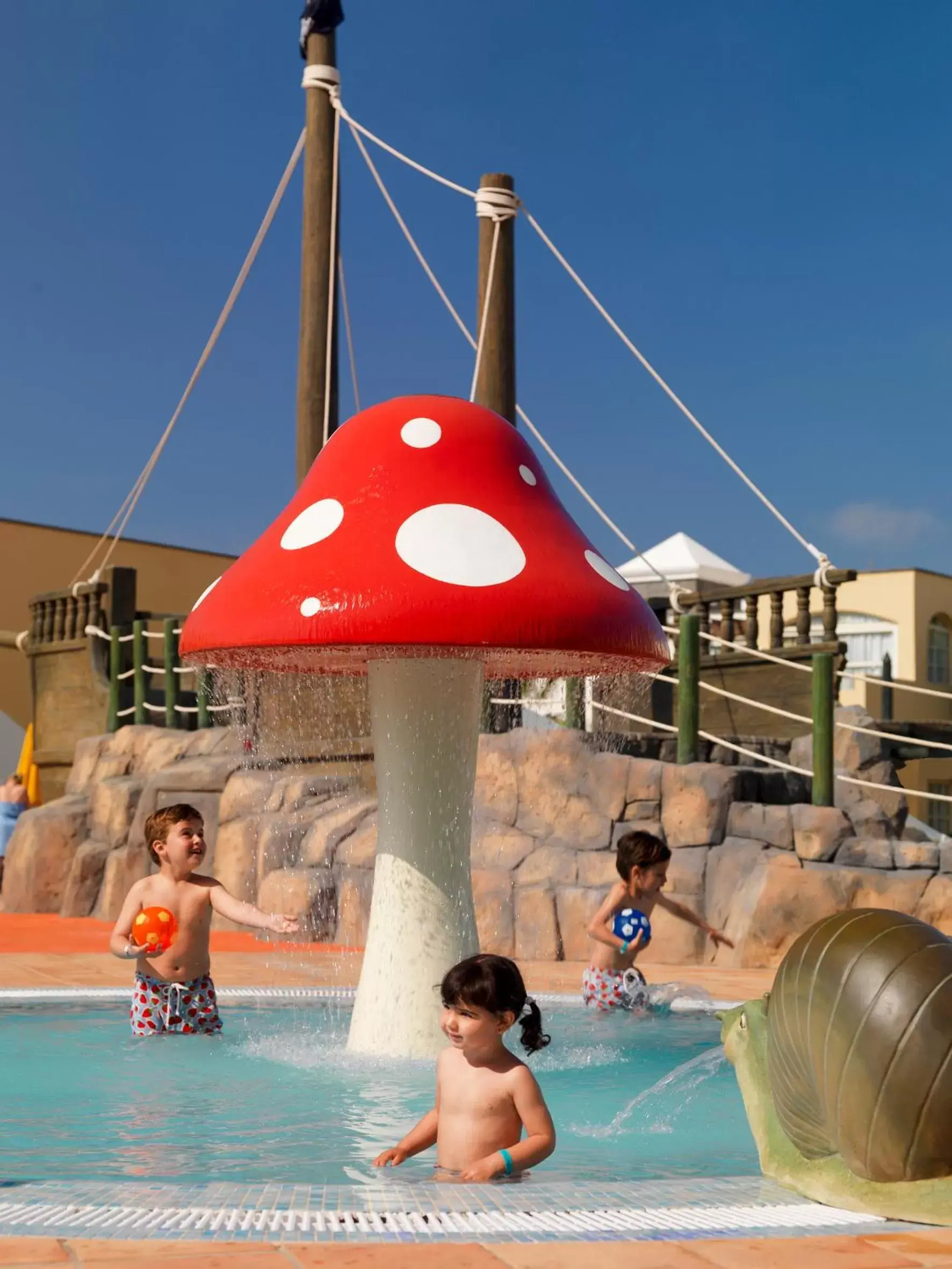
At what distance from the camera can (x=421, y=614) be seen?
517 cm

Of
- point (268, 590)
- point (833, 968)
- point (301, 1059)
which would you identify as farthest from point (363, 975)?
point (833, 968)

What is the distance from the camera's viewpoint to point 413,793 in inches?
234

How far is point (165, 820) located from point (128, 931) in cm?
Answer: 49

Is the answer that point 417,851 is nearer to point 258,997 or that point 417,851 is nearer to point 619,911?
point 619,911

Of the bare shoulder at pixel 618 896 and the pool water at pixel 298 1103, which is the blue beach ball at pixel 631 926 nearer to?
the bare shoulder at pixel 618 896

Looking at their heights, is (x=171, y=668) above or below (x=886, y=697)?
below

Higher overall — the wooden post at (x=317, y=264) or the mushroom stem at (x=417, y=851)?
the wooden post at (x=317, y=264)

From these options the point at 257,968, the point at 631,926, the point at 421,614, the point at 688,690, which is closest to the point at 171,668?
the point at 257,968

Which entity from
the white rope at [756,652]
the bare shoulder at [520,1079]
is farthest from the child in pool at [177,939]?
the white rope at [756,652]

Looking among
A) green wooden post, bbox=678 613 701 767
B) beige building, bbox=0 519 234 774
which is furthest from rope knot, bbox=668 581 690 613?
beige building, bbox=0 519 234 774

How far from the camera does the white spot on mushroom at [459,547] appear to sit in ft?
17.4

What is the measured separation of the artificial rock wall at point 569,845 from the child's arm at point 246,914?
409 centimetres

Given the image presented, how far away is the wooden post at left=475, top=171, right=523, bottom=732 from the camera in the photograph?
13.2m

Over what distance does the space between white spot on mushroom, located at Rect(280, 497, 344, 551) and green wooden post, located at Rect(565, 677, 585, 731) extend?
20.5 ft
